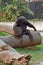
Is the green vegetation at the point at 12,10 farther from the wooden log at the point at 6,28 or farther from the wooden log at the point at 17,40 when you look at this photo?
the wooden log at the point at 6,28

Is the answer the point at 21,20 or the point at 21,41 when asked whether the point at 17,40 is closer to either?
the point at 21,41

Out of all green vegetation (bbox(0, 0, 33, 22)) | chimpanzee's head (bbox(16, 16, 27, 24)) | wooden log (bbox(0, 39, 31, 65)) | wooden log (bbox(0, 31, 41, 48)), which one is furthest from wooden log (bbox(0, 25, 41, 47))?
green vegetation (bbox(0, 0, 33, 22))

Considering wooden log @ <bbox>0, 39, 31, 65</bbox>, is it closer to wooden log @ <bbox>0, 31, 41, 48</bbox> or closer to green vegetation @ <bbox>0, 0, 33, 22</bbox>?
wooden log @ <bbox>0, 31, 41, 48</bbox>

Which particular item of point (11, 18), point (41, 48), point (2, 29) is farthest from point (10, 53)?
point (11, 18)

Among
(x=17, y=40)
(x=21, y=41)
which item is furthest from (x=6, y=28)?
(x=21, y=41)

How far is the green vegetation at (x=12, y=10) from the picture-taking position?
2138 centimetres

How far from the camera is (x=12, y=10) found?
21750mm

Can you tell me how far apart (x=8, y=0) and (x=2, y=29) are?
9.56m

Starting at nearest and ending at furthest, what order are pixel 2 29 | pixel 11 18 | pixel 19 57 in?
pixel 19 57 < pixel 2 29 < pixel 11 18

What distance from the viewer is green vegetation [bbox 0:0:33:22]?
2138cm

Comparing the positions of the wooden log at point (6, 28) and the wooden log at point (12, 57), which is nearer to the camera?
the wooden log at point (12, 57)

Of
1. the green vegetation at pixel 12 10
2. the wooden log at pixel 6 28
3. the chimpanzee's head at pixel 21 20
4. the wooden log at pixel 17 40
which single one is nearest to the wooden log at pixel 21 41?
the wooden log at pixel 17 40

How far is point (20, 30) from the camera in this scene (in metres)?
12.8

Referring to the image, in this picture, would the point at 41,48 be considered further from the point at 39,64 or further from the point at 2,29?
the point at 39,64
